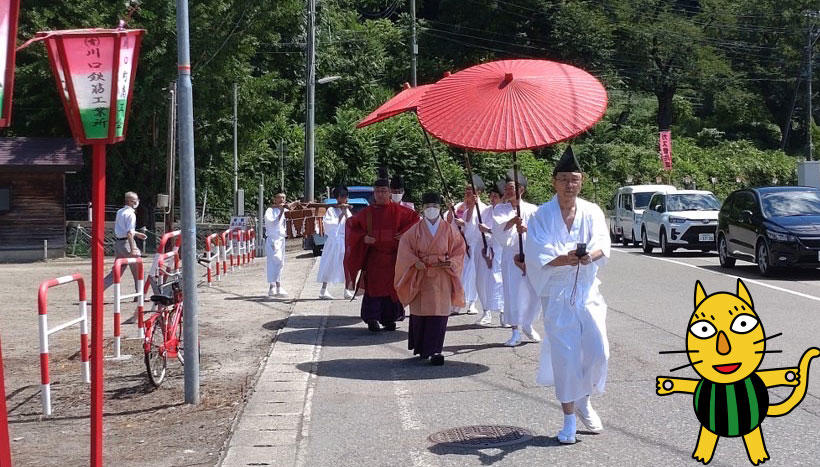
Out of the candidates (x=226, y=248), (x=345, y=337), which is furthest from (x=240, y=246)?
(x=345, y=337)

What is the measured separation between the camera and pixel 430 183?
43094mm

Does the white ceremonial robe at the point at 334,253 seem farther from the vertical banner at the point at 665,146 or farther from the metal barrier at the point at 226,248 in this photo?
the vertical banner at the point at 665,146

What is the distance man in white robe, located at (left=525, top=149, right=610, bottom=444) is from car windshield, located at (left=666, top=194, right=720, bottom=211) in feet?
59.1

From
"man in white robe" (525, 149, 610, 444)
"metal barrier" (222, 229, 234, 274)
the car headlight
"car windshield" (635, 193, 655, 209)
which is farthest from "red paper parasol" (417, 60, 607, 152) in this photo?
"car windshield" (635, 193, 655, 209)

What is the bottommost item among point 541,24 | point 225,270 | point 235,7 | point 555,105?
point 225,270

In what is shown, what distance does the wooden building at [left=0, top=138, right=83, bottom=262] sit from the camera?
92.4 ft

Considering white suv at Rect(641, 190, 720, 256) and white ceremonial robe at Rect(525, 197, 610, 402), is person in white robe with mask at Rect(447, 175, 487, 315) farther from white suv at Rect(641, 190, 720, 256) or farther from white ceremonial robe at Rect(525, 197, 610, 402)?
white suv at Rect(641, 190, 720, 256)

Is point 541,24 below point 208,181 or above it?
above

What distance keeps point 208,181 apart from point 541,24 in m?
25.4

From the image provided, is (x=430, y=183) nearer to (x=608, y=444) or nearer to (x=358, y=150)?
(x=358, y=150)

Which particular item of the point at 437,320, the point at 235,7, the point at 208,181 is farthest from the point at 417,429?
the point at 208,181

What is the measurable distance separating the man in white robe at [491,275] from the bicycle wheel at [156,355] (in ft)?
14.7

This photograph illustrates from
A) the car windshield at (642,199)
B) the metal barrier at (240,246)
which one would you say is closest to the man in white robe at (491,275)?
the metal barrier at (240,246)

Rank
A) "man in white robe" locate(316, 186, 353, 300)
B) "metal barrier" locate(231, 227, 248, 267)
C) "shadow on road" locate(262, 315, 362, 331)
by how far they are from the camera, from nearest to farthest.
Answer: "shadow on road" locate(262, 315, 362, 331), "man in white robe" locate(316, 186, 353, 300), "metal barrier" locate(231, 227, 248, 267)
